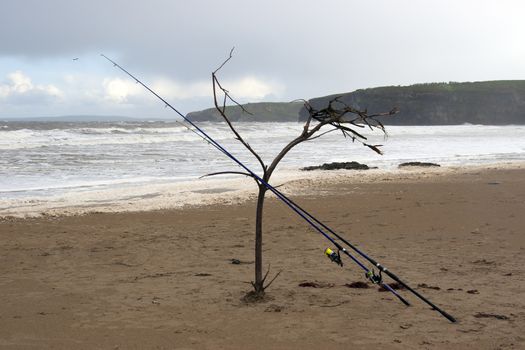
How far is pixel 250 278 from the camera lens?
6363 millimetres

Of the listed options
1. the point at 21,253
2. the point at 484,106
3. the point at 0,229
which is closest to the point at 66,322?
the point at 21,253

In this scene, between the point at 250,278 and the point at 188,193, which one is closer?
the point at 250,278

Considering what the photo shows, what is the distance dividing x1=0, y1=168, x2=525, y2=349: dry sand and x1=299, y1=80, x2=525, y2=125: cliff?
79.4m

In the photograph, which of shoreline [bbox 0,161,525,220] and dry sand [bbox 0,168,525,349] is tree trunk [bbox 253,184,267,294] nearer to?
dry sand [bbox 0,168,525,349]

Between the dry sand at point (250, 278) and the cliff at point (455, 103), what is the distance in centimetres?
7938

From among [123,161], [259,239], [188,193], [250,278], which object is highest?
[259,239]

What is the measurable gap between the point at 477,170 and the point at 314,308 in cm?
1343

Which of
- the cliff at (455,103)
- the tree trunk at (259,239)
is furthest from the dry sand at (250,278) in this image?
the cliff at (455,103)

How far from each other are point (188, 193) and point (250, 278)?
6835 millimetres

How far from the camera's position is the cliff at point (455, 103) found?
8738 centimetres

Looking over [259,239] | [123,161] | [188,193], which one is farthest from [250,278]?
[123,161]

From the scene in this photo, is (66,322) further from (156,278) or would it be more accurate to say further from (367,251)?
(367,251)

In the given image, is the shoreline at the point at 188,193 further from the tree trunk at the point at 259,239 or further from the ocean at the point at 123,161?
the tree trunk at the point at 259,239

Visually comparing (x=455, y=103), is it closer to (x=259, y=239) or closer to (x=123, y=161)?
(x=123, y=161)
